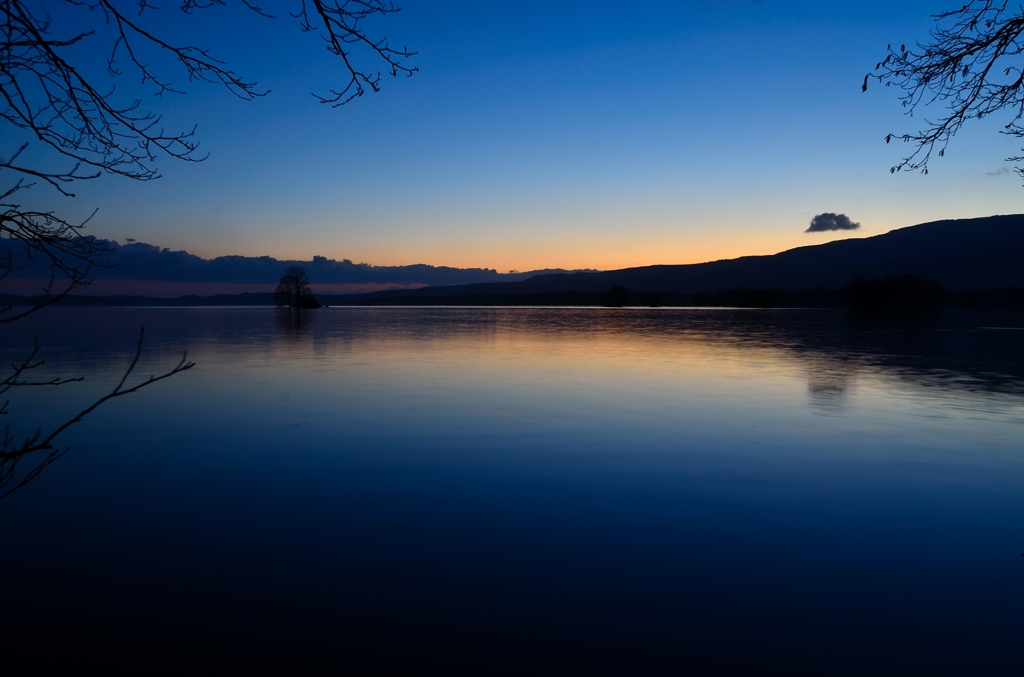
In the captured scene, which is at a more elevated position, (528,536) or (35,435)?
(35,435)

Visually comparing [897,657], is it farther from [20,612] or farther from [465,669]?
[20,612]

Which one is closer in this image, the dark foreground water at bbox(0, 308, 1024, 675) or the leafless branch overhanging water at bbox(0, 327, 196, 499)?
the leafless branch overhanging water at bbox(0, 327, 196, 499)

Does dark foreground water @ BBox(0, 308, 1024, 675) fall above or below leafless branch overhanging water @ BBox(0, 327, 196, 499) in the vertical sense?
below

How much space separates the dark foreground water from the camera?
3230 millimetres

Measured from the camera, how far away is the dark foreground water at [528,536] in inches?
127

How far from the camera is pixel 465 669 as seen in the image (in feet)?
9.85

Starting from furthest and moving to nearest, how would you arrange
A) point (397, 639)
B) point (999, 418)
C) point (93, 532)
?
point (999, 418)
point (93, 532)
point (397, 639)

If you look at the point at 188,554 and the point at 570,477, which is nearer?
the point at 188,554

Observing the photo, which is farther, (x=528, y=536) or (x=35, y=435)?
(x=528, y=536)

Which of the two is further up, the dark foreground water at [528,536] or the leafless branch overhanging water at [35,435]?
the leafless branch overhanging water at [35,435]

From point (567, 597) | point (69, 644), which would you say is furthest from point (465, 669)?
point (69, 644)

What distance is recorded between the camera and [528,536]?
179 inches

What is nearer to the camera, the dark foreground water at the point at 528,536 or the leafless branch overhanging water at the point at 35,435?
the leafless branch overhanging water at the point at 35,435

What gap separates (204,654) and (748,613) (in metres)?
2.75
